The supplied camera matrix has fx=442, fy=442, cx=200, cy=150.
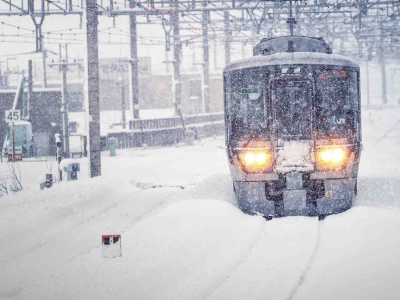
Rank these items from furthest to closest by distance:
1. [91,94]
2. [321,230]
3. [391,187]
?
[91,94] < [391,187] < [321,230]

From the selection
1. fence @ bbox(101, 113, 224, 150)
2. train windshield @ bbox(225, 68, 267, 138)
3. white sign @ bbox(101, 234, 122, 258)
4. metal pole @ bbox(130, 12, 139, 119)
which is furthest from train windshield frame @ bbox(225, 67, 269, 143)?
metal pole @ bbox(130, 12, 139, 119)

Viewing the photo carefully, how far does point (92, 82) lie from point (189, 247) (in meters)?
7.60

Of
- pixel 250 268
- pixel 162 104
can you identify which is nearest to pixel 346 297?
pixel 250 268

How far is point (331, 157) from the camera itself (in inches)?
332

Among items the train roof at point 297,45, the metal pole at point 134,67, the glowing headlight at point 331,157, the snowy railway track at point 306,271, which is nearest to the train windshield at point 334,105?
the glowing headlight at point 331,157

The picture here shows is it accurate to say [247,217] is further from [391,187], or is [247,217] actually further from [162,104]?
[162,104]

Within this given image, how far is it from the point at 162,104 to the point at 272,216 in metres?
55.7

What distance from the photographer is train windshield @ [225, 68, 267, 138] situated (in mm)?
8695

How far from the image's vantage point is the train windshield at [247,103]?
870cm

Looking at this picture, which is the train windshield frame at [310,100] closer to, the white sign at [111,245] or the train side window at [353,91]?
the train side window at [353,91]

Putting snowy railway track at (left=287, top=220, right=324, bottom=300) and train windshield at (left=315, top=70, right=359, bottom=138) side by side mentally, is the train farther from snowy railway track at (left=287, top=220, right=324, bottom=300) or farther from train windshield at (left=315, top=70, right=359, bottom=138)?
snowy railway track at (left=287, top=220, right=324, bottom=300)

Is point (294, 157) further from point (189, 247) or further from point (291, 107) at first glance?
point (189, 247)

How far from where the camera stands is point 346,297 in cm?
471

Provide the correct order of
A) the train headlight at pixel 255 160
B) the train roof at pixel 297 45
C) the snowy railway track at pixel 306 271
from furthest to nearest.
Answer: the train roof at pixel 297 45 → the train headlight at pixel 255 160 → the snowy railway track at pixel 306 271
